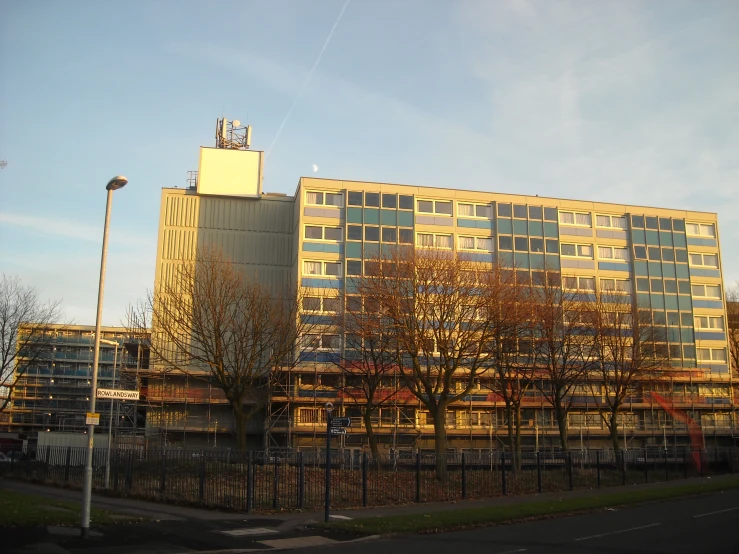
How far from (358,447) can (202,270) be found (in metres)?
25.3

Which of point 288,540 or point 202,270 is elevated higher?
point 202,270

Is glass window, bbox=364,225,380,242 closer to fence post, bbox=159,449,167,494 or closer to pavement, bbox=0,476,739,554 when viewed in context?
pavement, bbox=0,476,739,554

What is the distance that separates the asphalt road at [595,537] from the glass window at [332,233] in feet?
129

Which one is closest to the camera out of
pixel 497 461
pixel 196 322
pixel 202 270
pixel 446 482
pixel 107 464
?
pixel 107 464

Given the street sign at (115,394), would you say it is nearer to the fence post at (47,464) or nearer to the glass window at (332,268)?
the fence post at (47,464)

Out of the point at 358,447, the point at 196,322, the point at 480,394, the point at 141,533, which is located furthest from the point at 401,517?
the point at 480,394

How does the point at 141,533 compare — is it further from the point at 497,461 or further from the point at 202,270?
the point at 202,270

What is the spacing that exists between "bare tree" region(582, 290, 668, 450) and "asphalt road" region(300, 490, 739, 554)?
→ 18.3 metres

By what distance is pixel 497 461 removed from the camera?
97.3ft

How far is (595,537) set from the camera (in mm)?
17125

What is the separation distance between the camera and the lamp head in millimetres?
16516

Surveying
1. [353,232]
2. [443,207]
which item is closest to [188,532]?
[353,232]

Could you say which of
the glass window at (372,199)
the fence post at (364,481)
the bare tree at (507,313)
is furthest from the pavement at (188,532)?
the glass window at (372,199)

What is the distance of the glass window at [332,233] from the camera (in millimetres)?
58500
